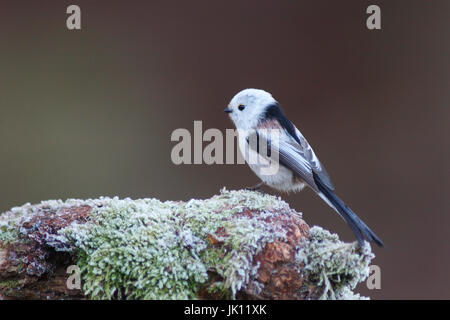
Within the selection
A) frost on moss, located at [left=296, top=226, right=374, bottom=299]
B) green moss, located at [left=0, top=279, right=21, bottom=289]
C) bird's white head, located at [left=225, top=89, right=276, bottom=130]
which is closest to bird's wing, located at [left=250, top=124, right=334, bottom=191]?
bird's white head, located at [left=225, top=89, right=276, bottom=130]

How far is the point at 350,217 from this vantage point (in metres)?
1.77

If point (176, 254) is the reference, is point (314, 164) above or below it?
above

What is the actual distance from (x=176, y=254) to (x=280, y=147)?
1.00 meters

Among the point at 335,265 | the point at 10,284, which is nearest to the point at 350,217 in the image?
the point at 335,265

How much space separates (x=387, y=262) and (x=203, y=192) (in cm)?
185

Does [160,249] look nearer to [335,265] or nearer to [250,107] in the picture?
[335,265]

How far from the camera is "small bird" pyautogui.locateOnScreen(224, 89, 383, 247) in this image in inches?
84.7

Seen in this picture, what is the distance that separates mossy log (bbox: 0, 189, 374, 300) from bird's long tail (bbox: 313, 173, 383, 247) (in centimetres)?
9

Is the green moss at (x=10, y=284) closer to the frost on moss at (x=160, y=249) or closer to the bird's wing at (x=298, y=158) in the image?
the frost on moss at (x=160, y=249)

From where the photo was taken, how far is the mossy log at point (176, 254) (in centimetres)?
143

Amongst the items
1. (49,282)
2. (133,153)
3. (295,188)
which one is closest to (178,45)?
(133,153)

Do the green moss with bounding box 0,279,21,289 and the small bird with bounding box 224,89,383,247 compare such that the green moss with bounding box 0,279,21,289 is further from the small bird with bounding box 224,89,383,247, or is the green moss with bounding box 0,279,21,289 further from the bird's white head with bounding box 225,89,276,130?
the bird's white head with bounding box 225,89,276,130

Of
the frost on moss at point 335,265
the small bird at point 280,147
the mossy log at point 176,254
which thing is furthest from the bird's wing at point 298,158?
the frost on moss at point 335,265

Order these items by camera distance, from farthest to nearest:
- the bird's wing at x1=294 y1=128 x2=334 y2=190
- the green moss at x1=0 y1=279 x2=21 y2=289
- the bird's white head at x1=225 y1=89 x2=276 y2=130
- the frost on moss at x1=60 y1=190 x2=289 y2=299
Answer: the bird's white head at x1=225 y1=89 x2=276 y2=130, the bird's wing at x1=294 y1=128 x2=334 y2=190, the green moss at x1=0 y1=279 x2=21 y2=289, the frost on moss at x1=60 y1=190 x2=289 y2=299
